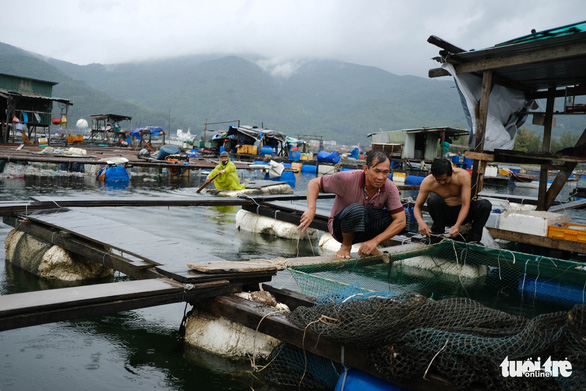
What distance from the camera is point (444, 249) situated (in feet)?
22.0

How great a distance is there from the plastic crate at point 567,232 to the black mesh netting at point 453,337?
14.1 feet

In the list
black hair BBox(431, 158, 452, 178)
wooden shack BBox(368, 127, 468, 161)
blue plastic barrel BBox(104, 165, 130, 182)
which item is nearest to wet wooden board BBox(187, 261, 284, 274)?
black hair BBox(431, 158, 452, 178)

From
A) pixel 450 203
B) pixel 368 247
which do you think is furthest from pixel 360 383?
pixel 450 203

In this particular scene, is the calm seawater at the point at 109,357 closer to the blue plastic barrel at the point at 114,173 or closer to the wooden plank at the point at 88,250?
the wooden plank at the point at 88,250

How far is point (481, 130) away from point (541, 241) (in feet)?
6.42

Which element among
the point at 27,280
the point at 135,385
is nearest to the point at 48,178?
the point at 27,280

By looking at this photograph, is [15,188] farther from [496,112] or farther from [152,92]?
[152,92]

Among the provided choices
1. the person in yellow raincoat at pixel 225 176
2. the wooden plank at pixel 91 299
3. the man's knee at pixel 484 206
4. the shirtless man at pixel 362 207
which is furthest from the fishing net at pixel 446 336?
the person in yellow raincoat at pixel 225 176

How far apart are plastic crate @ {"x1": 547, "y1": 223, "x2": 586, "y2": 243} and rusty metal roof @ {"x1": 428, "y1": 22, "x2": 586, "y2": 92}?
2.45 metres

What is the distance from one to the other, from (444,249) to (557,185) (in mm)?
3512

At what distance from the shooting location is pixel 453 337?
2779 millimetres

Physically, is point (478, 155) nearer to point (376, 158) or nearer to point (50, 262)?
point (376, 158)

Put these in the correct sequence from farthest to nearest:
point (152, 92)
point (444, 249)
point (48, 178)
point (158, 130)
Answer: point (152, 92), point (158, 130), point (48, 178), point (444, 249)

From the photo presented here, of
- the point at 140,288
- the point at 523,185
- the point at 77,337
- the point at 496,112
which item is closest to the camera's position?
the point at 140,288
